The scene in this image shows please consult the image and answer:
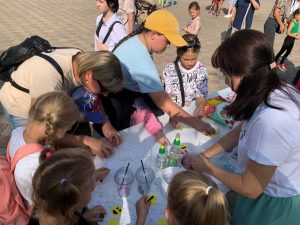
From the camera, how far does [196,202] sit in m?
1.30

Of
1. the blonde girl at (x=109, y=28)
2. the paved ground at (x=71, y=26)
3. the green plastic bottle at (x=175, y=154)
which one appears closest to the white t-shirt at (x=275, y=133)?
the green plastic bottle at (x=175, y=154)

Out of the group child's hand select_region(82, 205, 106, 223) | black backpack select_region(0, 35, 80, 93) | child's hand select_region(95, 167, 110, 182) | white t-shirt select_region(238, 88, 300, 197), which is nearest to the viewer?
white t-shirt select_region(238, 88, 300, 197)

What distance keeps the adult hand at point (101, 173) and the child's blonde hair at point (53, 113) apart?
32cm

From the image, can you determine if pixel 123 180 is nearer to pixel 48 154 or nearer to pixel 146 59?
pixel 48 154

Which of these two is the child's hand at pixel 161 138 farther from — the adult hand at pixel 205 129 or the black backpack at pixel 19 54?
the black backpack at pixel 19 54

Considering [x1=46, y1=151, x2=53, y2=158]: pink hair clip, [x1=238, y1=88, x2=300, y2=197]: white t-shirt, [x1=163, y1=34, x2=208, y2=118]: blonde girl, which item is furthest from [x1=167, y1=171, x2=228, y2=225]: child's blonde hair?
[x1=163, y1=34, x2=208, y2=118]: blonde girl

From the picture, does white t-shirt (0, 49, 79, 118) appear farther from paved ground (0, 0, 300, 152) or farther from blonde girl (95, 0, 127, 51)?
paved ground (0, 0, 300, 152)

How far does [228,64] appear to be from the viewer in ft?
4.93

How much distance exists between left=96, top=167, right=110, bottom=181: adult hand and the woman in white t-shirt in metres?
0.72

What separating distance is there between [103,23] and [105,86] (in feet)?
5.53

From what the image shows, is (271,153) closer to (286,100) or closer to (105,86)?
(286,100)

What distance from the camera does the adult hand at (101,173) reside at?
193 centimetres

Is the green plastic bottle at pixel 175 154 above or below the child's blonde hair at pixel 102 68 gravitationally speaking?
below

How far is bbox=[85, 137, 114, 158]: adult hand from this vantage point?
7.05ft
